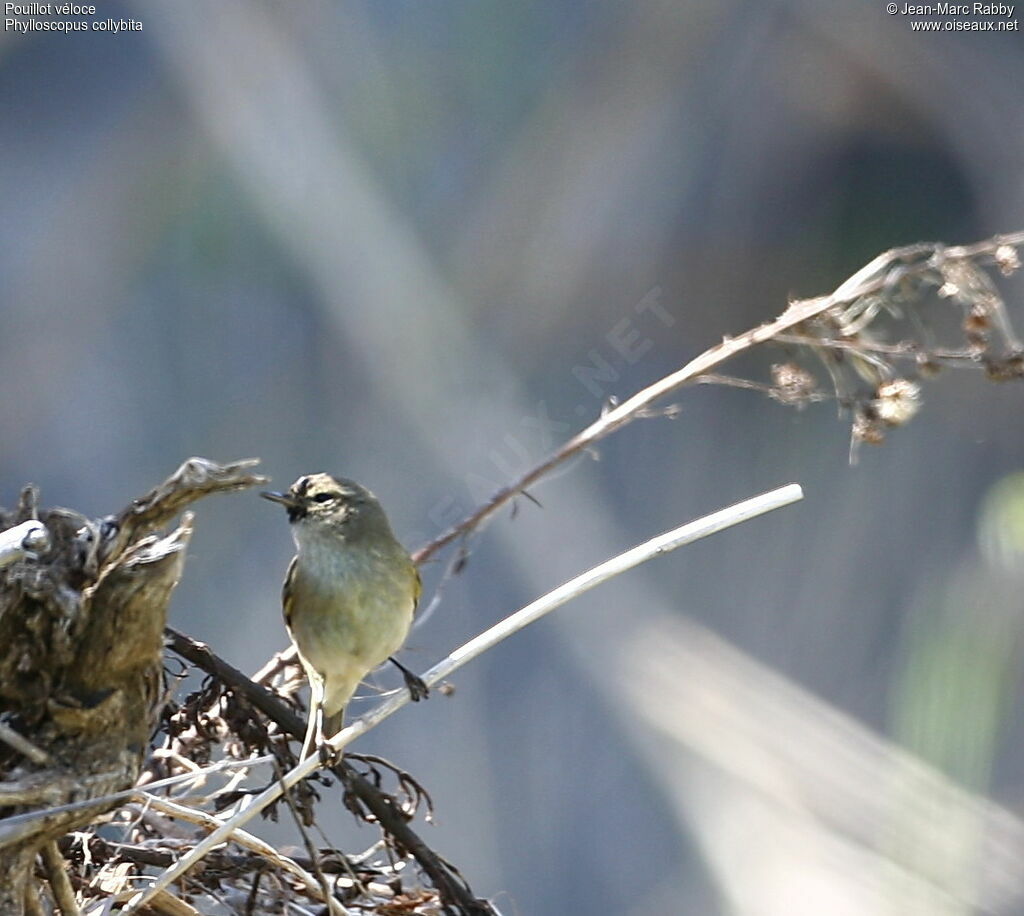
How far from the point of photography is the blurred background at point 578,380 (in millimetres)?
A: 4668

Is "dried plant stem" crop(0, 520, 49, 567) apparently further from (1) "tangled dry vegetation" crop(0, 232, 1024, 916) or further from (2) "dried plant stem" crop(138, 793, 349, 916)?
(2) "dried plant stem" crop(138, 793, 349, 916)

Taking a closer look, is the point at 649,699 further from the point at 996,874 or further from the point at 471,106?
the point at 471,106

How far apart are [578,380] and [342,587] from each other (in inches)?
106

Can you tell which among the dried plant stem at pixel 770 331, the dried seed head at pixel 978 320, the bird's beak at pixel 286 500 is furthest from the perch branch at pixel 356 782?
the dried seed head at pixel 978 320

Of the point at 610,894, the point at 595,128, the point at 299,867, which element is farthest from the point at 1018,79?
→ the point at 299,867

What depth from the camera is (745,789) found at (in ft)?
15.7

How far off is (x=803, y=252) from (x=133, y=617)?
3.81 m

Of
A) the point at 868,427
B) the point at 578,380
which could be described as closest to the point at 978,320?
the point at 868,427

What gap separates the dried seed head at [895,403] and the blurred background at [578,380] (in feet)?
9.28

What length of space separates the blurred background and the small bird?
2.20 meters

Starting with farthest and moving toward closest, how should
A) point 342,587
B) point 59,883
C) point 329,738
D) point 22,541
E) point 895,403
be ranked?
point 342,587, point 329,738, point 895,403, point 59,883, point 22,541

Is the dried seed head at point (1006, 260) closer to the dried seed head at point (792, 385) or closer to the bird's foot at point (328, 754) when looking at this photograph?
the dried seed head at point (792, 385)

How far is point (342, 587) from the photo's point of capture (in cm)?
228

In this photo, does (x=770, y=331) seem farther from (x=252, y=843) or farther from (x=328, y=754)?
(x=252, y=843)
